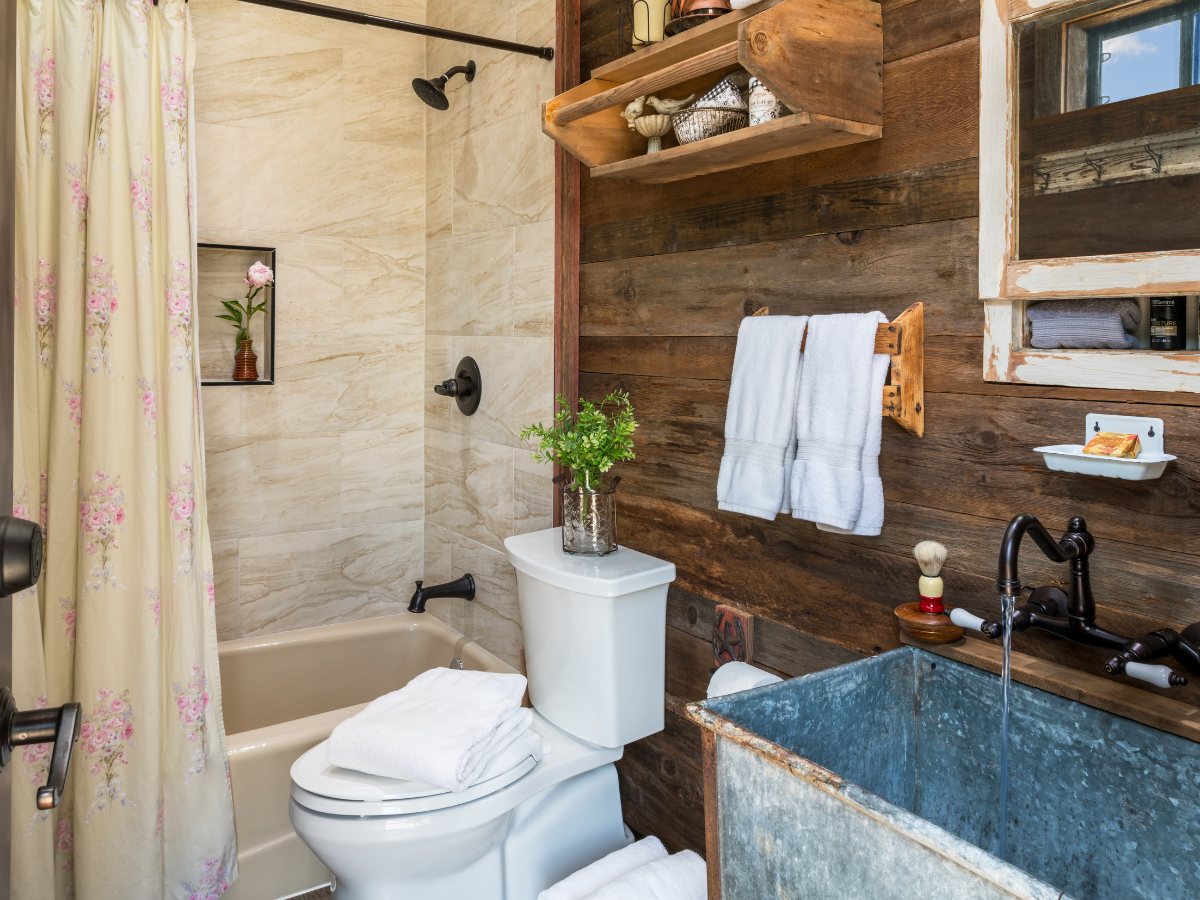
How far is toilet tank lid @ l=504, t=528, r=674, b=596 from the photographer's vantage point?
1.71 m

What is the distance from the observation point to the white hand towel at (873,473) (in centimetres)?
132

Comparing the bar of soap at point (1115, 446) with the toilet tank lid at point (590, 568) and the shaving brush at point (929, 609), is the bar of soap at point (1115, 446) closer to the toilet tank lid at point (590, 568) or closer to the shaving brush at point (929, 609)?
the shaving brush at point (929, 609)

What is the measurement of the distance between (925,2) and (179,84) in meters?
1.50

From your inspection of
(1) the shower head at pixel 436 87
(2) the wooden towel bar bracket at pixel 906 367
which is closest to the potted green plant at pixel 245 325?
(1) the shower head at pixel 436 87

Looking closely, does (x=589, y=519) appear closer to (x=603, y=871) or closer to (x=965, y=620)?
(x=603, y=871)

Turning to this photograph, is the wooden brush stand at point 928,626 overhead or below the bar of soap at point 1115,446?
below

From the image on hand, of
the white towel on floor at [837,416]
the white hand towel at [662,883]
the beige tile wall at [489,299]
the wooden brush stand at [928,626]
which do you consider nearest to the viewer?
the wooden brush stand at [928,626]

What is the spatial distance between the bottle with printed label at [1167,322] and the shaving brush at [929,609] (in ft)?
1.27

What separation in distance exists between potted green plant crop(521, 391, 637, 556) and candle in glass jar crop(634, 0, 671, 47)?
720 millimetres

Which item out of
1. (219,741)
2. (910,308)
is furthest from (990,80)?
(219,741)

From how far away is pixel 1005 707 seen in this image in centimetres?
108

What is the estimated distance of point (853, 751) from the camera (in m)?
1.20

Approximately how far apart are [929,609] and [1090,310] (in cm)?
46

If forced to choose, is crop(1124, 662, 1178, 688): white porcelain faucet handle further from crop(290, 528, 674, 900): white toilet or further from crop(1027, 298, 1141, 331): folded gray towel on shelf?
crop(290, 528, 674, 900): white toilet
